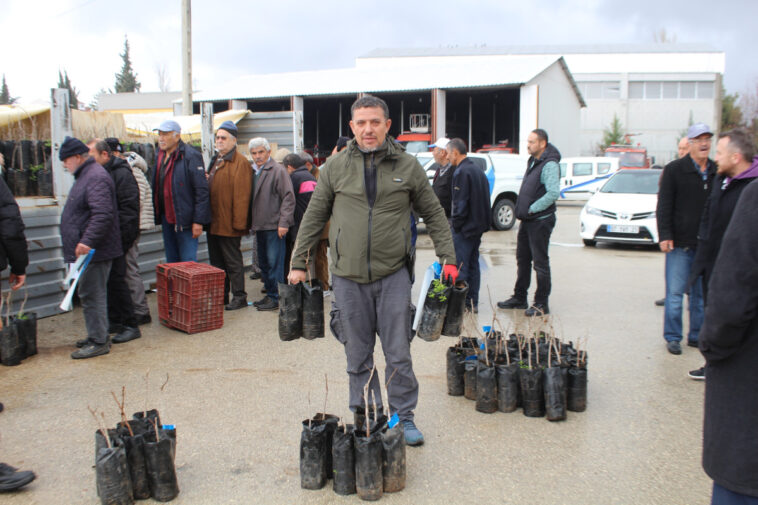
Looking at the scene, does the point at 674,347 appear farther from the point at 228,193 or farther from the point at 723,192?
the point at 228,193

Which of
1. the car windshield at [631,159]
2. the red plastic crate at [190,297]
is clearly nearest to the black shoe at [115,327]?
the red plastic crate at [190,297]

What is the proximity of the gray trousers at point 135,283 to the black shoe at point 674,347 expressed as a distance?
5503mm

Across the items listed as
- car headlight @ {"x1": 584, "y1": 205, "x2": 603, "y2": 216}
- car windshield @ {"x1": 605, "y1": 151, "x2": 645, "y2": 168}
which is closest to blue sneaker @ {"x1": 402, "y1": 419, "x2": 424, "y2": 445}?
car headlight @ {"x1": 584, "y1": 205, "x2": 603, "y2": 216}

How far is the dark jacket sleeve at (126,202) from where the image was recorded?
20.9ft

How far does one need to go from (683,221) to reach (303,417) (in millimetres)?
3915

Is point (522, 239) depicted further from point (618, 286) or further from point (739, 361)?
point (739, 361)

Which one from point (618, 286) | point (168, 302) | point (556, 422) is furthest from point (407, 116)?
point (556, 422)

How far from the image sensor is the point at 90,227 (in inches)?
222

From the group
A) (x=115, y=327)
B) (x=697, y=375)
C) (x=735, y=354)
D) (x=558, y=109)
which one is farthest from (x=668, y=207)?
(x=558, y=109)

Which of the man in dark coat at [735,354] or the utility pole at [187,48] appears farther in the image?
the utility pole at [187,48]

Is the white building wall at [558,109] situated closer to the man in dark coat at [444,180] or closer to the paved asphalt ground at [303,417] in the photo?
the man in dark coat at [444,180]

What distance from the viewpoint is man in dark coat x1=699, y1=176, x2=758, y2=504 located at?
2.12 m

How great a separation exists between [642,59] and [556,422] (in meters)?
60.2

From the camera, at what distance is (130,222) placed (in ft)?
21.2
